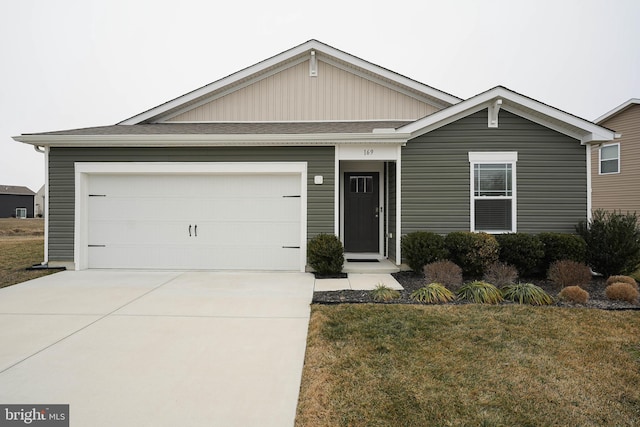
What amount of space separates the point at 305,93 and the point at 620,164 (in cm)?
1412

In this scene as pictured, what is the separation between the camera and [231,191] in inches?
308

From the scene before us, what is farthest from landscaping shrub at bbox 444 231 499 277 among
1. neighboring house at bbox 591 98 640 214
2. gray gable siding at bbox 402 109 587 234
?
neighboring house at bbox 591 98 640 214

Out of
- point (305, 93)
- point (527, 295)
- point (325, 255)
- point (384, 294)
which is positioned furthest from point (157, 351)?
point (305, 93)

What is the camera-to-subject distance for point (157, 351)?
3598mm

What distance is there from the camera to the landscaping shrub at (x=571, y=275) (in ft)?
19.9

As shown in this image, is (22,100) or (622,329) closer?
(622,329)

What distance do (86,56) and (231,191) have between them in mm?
14462

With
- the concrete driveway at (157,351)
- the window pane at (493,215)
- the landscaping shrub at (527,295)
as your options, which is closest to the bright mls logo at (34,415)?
the concrete driveway at (157,351)

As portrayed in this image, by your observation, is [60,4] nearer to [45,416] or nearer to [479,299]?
[45,416]

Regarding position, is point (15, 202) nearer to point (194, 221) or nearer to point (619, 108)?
point (194, 221)

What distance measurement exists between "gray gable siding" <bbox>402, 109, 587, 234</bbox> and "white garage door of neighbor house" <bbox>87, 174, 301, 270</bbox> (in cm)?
289

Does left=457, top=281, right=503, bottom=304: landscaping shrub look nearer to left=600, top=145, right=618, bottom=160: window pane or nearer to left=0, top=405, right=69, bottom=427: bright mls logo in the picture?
left=0, top=405, right=69, bottom=427: bright mls logo

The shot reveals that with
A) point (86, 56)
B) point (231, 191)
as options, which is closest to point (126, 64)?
point (86, 56)

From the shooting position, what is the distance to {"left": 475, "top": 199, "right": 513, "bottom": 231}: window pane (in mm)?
7656
